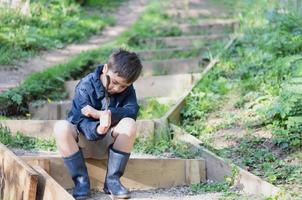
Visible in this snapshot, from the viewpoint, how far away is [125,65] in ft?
15.0

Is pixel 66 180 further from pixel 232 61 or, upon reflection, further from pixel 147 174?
pixel 232 61

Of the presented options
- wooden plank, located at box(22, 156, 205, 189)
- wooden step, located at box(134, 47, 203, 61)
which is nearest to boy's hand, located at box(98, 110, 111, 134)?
wooden plank, located at box(22, 156, 205, 189)

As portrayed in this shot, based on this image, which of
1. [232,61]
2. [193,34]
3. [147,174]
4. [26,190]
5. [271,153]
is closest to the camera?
[26,190]

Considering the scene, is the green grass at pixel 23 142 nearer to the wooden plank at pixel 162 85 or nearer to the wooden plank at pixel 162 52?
Result: the wooden plank at pixel 162 85

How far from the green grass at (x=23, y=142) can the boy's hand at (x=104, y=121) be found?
1407mm

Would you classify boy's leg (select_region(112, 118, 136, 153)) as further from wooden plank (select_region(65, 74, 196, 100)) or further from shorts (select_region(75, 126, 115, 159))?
wooden plank (select_region(65, 74, 196, 100))

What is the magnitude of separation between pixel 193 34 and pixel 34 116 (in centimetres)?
620

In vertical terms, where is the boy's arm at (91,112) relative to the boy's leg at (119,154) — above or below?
above

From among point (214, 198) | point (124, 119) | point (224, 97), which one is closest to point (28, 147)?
point (124, 119)

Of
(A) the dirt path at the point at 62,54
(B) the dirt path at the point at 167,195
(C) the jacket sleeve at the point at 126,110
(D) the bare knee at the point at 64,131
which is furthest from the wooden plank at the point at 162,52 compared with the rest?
(D) the bare knee at the point at 64,131

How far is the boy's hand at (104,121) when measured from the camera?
4.51 metres

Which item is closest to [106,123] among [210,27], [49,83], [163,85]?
[49,83]

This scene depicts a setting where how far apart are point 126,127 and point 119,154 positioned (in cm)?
19

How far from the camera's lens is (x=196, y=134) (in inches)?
257
